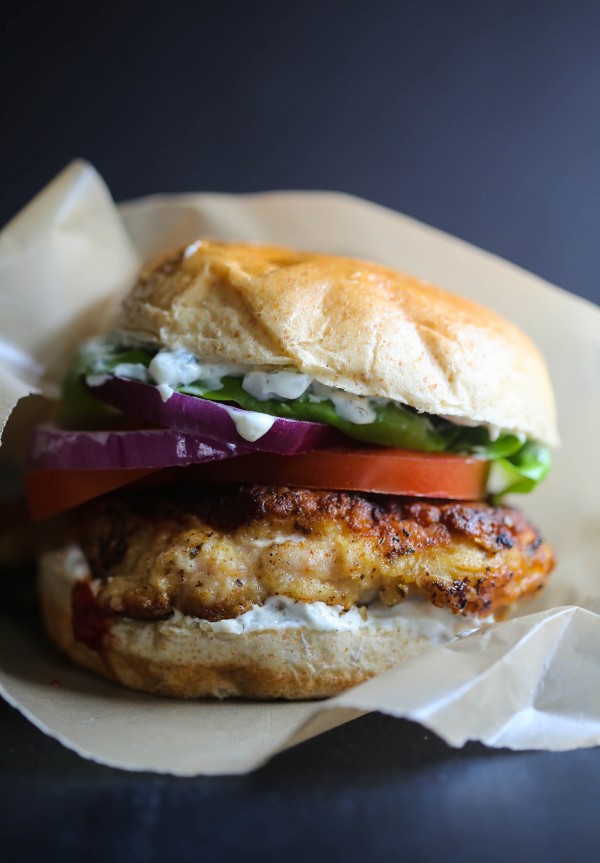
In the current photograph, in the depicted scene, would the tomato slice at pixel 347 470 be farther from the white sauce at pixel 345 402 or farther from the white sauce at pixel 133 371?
the white sauce at pixel 133 371

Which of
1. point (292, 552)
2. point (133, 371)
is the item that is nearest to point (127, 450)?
point (133, 371)

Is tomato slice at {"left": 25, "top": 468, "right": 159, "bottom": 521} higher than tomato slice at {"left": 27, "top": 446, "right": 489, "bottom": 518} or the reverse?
the reverse

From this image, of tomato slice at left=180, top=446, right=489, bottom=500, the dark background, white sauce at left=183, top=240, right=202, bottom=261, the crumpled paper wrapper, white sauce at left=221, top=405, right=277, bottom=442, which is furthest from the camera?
the dark background

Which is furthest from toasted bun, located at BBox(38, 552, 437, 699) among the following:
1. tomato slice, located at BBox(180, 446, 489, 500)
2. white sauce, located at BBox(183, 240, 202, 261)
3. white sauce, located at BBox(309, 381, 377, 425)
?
white sauce, located at BBox(183, 240, 202, 261)

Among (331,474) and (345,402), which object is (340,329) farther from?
(331,474)

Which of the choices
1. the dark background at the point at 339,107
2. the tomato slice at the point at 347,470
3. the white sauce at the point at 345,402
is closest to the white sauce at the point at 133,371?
the tomato slice at the point at 347,470

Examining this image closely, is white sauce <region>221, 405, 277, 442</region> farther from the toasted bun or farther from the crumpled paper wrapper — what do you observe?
the crumpled paper wrapper

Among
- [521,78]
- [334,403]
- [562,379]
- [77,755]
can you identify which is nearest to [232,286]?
[334,403]

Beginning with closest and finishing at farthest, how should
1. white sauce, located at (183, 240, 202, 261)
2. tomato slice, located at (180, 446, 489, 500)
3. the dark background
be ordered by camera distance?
tomato slice, located at (180, 446, 489, 500), white sauce, located at (183, 240, 202, 261), the dark background
